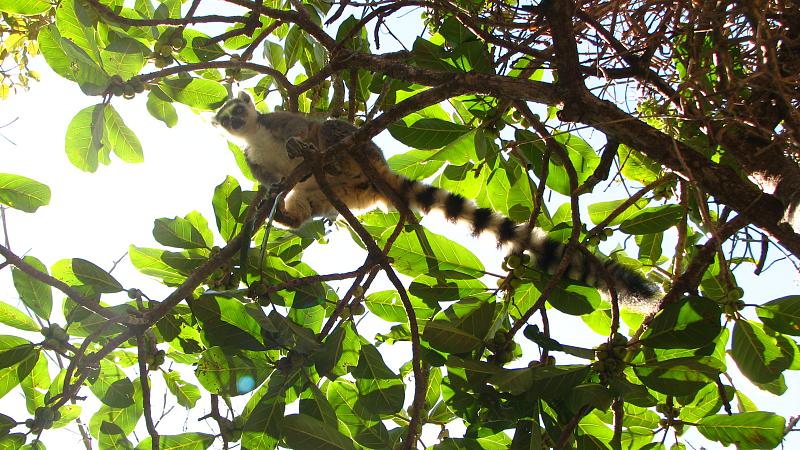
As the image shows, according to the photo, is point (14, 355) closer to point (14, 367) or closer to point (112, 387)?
point (14, 367)

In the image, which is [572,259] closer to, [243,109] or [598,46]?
[598,46]

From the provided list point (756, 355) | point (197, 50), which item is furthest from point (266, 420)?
point (197, 50)

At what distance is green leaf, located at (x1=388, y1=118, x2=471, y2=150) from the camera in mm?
3840

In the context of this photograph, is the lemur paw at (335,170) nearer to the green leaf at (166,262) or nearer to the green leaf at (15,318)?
the green leaf at (166,262)

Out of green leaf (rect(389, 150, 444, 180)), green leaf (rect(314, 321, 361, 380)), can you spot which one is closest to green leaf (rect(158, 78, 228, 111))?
green leaf (rect(389, 150, 444, 180))

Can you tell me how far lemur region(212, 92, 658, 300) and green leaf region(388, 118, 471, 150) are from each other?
0.27m

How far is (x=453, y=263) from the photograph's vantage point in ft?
11.4

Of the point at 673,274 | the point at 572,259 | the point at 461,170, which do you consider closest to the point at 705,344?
the point at 572,259

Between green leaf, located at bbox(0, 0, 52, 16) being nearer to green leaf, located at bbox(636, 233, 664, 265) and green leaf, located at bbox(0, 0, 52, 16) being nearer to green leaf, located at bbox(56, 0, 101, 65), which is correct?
green leaf, located at bbox(56, 0, 101, 65)

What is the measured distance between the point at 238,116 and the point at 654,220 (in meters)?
4.19

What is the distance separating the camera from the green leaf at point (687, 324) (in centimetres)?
270

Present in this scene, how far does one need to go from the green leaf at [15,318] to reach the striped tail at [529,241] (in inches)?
101

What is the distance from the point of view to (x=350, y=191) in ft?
17.2

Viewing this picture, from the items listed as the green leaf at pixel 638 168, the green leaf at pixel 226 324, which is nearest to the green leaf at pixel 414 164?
the green leaf at pixel 638 168
